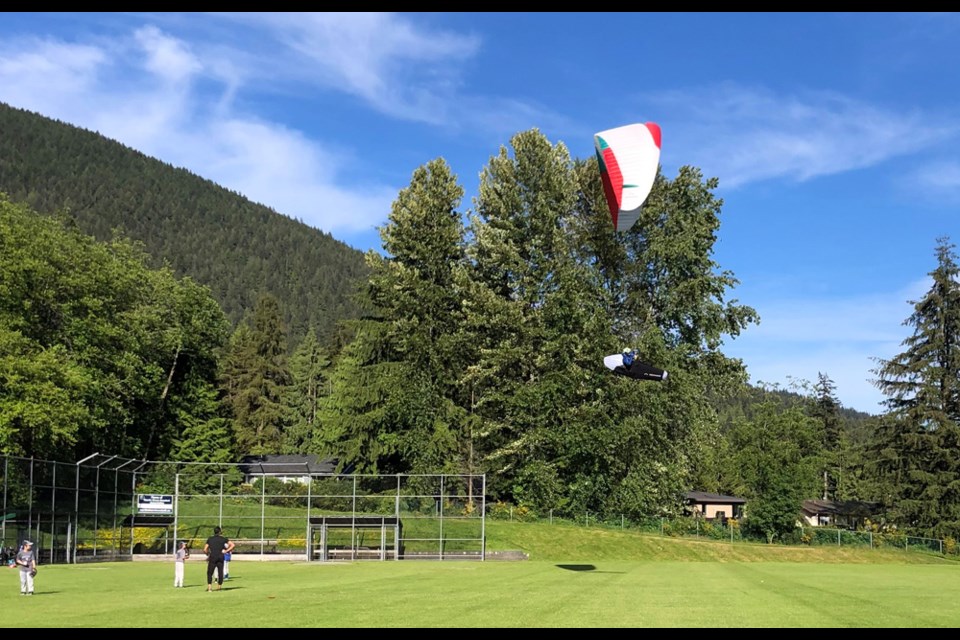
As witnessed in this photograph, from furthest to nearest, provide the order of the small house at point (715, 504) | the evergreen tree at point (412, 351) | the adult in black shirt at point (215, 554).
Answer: the small house at point (715, 504) → the evergreen tree at point (412, 351) → the adult in black shirt at point (215, 554)

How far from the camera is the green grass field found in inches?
592

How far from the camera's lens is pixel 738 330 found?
5516cm

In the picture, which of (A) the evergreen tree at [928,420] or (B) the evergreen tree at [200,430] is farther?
(B) the evergreen tree at [200,430]

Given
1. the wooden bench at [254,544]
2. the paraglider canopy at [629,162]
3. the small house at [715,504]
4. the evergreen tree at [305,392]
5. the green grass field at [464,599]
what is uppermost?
the paraglider canopy at [629,162]

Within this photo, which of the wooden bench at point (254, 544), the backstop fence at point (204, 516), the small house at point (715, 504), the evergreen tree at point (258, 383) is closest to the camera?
the backstop fence at point (204, 516)

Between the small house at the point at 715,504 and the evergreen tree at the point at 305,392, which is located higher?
the evergreen tree at the point at 305,392

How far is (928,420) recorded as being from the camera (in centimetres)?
5928

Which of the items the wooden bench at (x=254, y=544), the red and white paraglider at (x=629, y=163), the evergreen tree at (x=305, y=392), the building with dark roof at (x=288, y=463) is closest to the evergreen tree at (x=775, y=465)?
the wooden bench at (x=254, y=544)

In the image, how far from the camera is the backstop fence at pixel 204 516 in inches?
1427

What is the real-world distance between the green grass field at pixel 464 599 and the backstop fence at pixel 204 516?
3100mm

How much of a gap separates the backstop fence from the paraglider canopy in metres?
21.1

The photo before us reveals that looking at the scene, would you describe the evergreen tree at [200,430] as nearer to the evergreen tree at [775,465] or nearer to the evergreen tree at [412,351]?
the evergreen tree at [412,351]

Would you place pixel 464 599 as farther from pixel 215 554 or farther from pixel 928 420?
pixel 928 420

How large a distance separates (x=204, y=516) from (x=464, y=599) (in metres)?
27.9
